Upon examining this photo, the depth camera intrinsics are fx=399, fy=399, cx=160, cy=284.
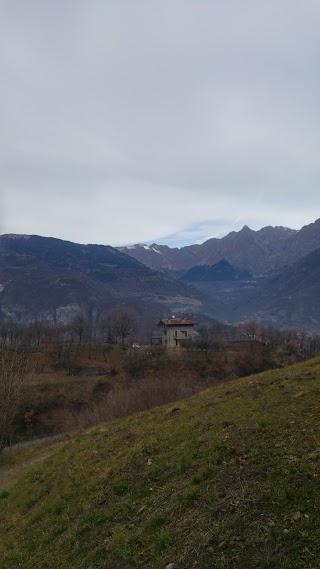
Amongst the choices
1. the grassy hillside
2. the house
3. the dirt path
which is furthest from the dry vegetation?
the grassy hillside

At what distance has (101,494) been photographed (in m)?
11.6

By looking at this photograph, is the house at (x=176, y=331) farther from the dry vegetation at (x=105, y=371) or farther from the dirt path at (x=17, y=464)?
the dirt path at (x=17, y=464)

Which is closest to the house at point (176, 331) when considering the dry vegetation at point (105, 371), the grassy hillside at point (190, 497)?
the dry vegetation at point (105, 371)

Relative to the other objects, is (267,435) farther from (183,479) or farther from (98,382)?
(98,382)

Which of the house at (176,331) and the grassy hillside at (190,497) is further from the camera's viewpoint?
the house at (176,331)

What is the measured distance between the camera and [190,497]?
9398 mm

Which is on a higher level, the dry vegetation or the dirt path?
the dirt path

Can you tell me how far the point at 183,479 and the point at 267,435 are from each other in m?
2.57

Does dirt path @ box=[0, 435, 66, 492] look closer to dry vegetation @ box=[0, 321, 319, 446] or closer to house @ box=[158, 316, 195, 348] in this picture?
dry vegetation @ box=[0, 321, 319, 446]

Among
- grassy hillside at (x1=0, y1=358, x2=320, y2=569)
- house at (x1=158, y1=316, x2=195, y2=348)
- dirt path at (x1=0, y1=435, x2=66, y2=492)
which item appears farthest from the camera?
house at (x1=158, y1=316, x2=195, y2=348)

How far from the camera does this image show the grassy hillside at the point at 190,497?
745 cm

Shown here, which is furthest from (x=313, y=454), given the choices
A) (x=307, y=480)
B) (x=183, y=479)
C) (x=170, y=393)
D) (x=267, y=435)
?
(x=170, y=393)

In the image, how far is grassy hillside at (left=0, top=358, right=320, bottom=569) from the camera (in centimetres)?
745

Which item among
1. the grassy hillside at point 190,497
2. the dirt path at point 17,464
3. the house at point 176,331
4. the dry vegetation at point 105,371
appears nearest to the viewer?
the grassy hillside at point 190,497
